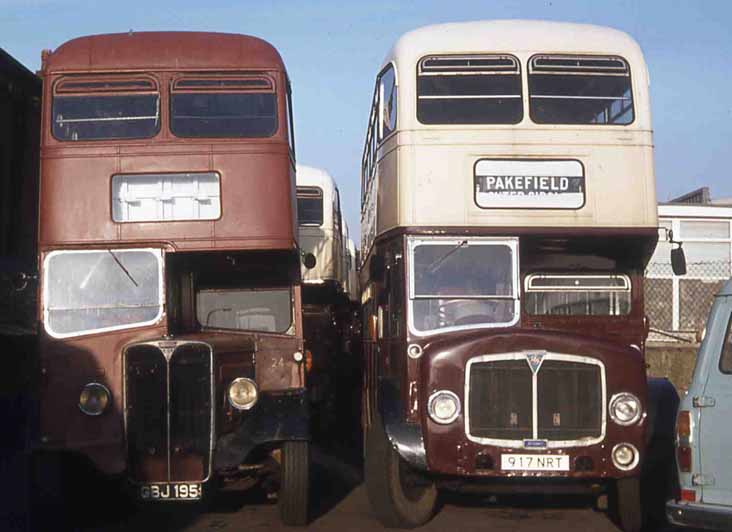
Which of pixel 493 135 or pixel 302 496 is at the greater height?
pixel 493 135

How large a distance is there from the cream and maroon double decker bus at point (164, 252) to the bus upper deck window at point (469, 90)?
1.36 metres

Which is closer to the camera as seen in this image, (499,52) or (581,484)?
(581,484)

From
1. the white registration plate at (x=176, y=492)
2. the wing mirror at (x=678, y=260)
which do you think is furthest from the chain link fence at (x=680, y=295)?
the white registration plate at (x=176, y=492)

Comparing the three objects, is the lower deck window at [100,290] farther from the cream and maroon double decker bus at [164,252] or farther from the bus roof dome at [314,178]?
the bus roof dome at [314,178]

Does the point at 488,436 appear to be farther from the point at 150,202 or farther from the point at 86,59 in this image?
the point at 86,59

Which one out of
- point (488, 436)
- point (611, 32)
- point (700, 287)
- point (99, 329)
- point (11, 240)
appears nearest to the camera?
point (488, 436)

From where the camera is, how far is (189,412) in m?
8.84

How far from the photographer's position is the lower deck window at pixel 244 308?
10.3 metres

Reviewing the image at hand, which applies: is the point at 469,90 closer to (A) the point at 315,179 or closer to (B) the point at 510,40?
(B) the point at 510,40

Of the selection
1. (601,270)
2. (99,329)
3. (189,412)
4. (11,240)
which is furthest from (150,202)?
(11,240)

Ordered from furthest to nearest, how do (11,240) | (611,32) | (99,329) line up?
(11,240), (611,32), (99,329)

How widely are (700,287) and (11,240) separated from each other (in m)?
11.9

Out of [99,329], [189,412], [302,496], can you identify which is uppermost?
[99,329]

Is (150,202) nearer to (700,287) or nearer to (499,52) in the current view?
(499,52)
